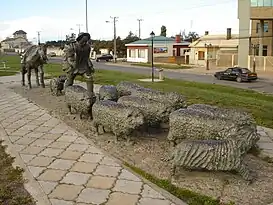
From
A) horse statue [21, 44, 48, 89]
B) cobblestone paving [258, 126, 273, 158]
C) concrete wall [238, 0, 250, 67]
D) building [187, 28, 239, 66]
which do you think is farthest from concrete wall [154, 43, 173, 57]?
cobblestone paving [258, 126, 273, 158]

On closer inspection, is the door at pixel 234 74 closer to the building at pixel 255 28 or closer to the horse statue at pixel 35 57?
the building at pixel 255 28

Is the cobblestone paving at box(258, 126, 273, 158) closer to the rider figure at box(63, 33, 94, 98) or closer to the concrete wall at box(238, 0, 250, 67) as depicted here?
the rider figure at box(63, 33, 94, 98)

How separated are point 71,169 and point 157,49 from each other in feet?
164

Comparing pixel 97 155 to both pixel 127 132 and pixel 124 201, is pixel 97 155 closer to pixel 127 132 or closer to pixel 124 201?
pixel 127 132

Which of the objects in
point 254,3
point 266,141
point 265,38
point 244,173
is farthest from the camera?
point 265,38

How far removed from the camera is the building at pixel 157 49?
53231 mm

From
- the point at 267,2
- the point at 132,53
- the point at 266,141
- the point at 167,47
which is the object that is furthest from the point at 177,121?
the point at 132,53

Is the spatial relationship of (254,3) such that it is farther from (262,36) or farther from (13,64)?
(13,64)

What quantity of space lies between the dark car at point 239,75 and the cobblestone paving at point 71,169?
19698 mm

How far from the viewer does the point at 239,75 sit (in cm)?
2725

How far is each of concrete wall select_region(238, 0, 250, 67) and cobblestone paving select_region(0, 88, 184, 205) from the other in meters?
31.8

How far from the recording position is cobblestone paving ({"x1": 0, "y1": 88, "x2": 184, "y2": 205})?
5320mm

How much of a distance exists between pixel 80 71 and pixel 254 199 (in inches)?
285

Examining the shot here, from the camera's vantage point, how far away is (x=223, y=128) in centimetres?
697
